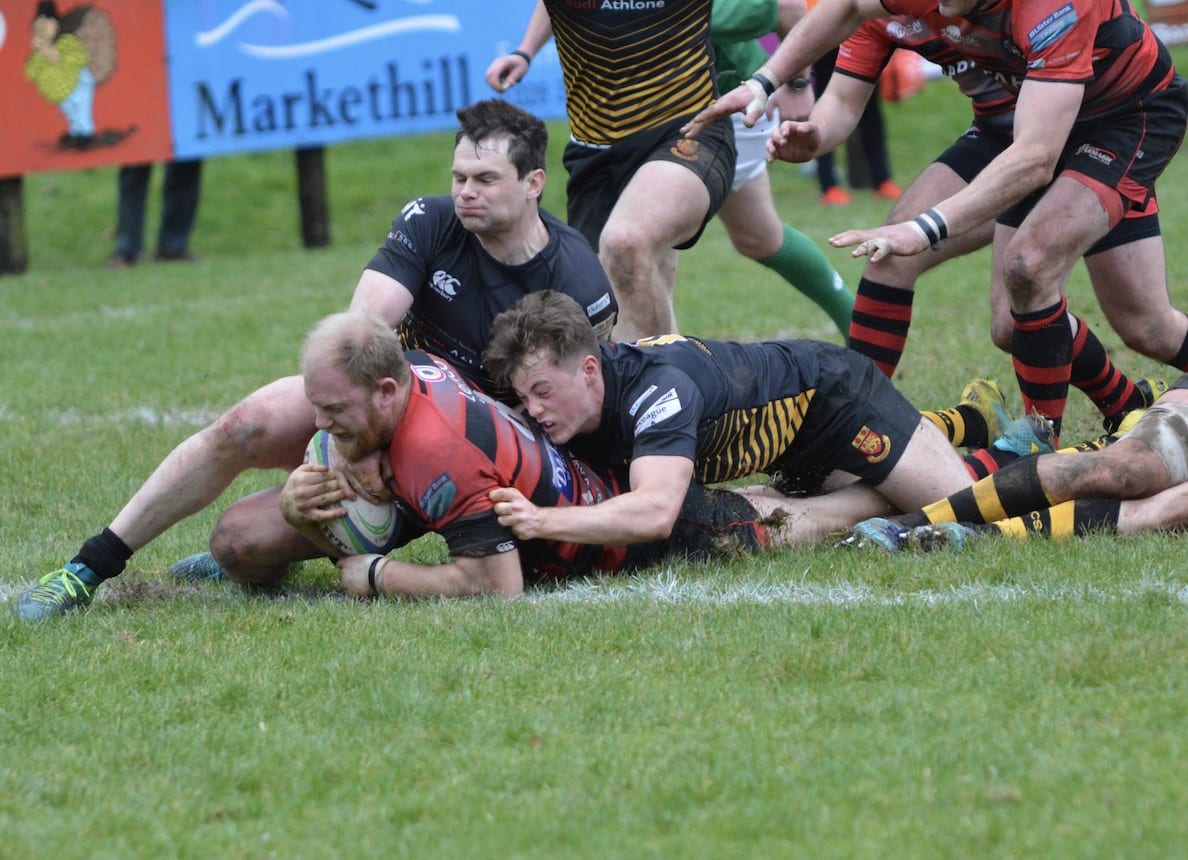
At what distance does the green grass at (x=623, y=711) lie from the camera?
3.01 metres

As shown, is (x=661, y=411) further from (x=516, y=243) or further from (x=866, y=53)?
(x=866, y=53)

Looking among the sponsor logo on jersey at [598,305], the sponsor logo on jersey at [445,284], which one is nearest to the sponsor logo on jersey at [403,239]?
the sponsor logo on jersey at [445,284]

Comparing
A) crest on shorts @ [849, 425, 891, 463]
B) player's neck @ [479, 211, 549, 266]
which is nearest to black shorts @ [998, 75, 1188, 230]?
crest on shorts @ [849, 425, 891, 463]

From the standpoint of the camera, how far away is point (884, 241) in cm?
474

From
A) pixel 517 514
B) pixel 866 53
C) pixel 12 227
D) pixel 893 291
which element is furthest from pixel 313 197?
pixel 517 514

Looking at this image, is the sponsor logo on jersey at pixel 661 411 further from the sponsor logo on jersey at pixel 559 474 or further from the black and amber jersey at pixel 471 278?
the black and amber jersey at pixel 471 278

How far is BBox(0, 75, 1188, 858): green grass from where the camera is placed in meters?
3.01

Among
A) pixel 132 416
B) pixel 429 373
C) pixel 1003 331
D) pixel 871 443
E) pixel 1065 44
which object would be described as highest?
pixel 1065 44

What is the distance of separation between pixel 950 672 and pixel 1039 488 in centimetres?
139

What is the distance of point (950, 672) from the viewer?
12.1 feet

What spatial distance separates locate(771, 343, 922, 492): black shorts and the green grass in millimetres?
459

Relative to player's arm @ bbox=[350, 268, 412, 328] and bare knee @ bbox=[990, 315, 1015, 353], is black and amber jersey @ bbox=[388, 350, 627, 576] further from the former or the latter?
bare knee @ bbox=[990, 315, 1015, 353]

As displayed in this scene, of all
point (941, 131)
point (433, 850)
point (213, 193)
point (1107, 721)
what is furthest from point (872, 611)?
point (941, 131)

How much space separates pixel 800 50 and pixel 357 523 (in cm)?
250
